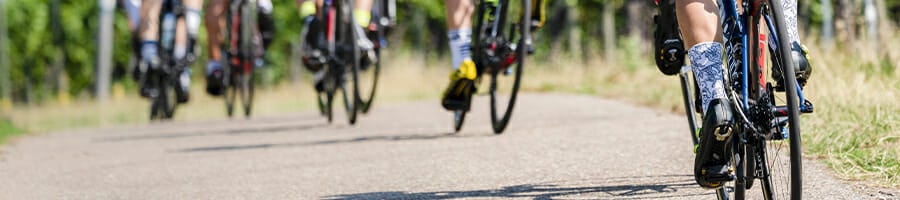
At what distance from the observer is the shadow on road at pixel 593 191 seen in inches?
184

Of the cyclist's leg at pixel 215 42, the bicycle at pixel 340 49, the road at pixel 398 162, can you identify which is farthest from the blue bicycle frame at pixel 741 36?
the cyclist's leg at pixel 215 42

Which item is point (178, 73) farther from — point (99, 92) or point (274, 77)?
point (274, 77)

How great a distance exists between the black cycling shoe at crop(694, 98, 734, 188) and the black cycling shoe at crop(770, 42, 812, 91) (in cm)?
17

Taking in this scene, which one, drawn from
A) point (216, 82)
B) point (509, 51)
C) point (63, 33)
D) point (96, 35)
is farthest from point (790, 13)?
point (63, 33)

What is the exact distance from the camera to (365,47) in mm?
8570

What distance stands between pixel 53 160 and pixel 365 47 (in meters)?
1.86

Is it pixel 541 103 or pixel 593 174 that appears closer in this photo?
pixel 593 174

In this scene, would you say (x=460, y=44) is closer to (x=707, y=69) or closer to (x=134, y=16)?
(x=707, y=69)

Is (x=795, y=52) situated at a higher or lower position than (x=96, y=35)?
lower

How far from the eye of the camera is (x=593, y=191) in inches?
190

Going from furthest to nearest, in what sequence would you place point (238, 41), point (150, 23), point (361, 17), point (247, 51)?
point (247, 51), point (238, 41), point (150, 23), point (361, 17)

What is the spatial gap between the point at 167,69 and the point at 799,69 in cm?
790

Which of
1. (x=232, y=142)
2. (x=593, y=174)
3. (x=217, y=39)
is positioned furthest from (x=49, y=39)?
(x=593, y=174)

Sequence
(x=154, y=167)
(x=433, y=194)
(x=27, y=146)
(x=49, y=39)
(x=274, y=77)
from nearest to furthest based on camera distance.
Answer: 1. (x=433, y=194)
2. (x=154, y=167)
3. (x=27, y=146)
4. (x=49, y=39)
5. (x=274, y=77)
